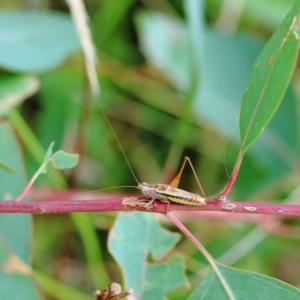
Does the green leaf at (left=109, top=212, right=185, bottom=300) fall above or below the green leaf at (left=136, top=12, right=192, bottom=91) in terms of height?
below

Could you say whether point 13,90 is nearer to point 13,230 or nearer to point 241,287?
point 13,230

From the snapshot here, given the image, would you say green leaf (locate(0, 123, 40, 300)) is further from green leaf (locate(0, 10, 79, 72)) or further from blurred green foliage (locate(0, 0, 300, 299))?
blurred green foliage (locate(0, 0, 300, 299))

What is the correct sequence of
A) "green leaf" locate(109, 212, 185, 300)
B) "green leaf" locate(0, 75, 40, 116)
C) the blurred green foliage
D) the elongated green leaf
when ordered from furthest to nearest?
the blurred green foliage → "green leaf" locate(0, 75, 40, 116) → "green leaf" locate(109, 212, 185, 300) → the elongated green leaf

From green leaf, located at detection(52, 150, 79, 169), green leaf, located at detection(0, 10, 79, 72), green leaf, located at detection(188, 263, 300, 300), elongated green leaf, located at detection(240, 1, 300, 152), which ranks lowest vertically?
green leaf, located at detection(188, 263, 300, 300)

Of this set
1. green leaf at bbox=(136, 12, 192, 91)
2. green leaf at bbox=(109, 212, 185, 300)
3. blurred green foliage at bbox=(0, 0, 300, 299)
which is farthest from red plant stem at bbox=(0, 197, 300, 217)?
green leaf at bbox=(136, 12, 192, 91)

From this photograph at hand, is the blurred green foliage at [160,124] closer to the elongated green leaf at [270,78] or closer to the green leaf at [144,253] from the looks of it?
the green leaf at [144,253]

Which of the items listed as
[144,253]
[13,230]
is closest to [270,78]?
[144,253]

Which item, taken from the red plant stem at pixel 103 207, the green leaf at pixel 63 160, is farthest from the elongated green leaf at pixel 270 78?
the green leaf at pixel 63 160
